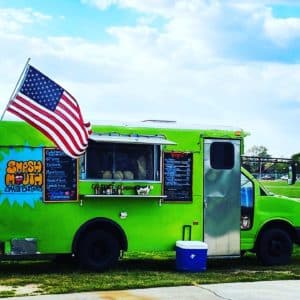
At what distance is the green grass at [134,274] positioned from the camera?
10953 millimetres

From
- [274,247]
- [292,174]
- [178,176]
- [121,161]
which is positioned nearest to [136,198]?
[121,161]

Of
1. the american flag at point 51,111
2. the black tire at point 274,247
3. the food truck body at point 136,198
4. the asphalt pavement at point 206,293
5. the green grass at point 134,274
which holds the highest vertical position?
the american flag at point 51,111

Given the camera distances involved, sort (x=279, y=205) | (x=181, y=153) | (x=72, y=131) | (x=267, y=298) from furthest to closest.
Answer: (x=279, y=205) < (x=181, y=153) < (x=72, y=131) < (x=267, y=298)

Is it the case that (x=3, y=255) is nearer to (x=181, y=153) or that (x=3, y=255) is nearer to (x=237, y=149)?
(x=181, y=153)

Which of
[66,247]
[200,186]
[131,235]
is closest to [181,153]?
[200,186]

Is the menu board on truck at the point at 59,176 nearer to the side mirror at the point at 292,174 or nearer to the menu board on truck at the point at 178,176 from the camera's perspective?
the menu board on truck at the point at 178,176

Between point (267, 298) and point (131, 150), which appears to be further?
point (131, 150)

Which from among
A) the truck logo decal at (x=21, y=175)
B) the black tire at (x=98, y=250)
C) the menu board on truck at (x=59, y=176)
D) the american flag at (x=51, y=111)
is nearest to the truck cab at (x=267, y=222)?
the black tire at (x=98, y=250)

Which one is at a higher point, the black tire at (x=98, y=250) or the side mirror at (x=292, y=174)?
the side mirror at (x=292, y=174)

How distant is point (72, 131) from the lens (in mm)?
11273

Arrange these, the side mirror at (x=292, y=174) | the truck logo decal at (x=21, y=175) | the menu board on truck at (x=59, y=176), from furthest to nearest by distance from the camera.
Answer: the side mirror at (x=292, y=174), the menu board on truck at (x=59, y=176), the truck logo decal at (x=21, y=175)

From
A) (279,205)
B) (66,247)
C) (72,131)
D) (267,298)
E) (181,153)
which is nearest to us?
(267,298)

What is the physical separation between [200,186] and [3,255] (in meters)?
3.64

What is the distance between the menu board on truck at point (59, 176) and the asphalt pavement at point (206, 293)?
7.43ft
